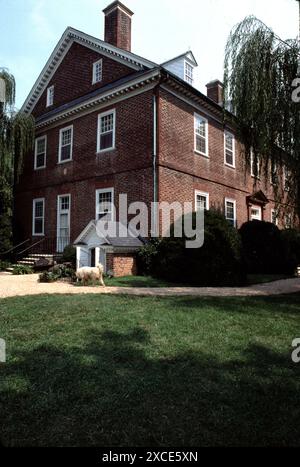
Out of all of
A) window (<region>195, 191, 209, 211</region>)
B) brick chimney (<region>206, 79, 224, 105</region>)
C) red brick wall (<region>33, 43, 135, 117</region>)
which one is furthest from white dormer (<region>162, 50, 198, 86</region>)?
window (<region>195, 191, 209, 211</region>)

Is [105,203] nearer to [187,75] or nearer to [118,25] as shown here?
[187,75]

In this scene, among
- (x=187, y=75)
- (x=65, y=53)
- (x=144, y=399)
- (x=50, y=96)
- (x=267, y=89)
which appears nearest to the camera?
(x=144, y=399)

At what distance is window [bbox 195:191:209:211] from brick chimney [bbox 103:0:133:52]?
8.45 meters

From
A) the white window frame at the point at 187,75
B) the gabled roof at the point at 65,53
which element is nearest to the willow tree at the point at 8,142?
the gabled roof at the point at 65,53

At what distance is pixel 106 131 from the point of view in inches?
597

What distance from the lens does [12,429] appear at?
2.50m

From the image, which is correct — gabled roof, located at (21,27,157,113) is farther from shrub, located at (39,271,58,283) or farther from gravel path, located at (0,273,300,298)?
gravel path, located at (0,273,300,298)

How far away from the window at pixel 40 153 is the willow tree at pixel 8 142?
1357mm

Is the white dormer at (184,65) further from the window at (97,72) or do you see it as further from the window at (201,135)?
the window at (97,72)

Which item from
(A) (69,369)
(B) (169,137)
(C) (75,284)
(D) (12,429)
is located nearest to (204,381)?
(A) (69,369)

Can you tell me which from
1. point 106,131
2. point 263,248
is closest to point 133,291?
point 263,248

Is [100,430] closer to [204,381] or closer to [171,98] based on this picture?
[204,381]

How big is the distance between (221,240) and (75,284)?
4905 millimetres

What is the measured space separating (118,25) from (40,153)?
7896mm
